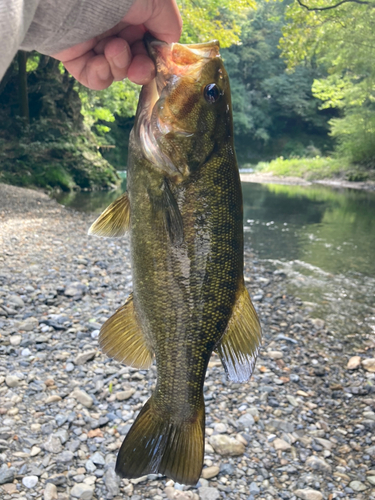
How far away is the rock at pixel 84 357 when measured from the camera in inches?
177

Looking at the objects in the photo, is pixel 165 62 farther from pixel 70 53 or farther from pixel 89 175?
pixel 89 175

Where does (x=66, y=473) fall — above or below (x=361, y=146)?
below

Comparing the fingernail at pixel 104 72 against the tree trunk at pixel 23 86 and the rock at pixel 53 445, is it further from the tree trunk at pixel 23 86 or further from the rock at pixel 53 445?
the tree trunk at pixel 23 86

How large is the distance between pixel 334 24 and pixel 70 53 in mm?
15682

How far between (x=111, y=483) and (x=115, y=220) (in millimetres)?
2164

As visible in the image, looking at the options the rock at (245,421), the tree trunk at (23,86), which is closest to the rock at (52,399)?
the rock at (245,421)

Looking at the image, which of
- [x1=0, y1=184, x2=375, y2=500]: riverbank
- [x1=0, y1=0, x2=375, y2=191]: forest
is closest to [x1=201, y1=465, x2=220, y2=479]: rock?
[x1=0, y1=184, x2=375, y2=500]: riverbank

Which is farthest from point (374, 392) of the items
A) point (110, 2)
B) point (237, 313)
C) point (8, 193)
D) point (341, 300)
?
point (8, 193)

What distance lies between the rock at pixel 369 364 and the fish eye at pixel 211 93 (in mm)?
4530

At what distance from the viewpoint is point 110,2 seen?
154cm

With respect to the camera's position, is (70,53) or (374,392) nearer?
(70,53)

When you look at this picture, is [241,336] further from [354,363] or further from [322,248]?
[322,248]

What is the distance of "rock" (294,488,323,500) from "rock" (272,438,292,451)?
17.8 inches

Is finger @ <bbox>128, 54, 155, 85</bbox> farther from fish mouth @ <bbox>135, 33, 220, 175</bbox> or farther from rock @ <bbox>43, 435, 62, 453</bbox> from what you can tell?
rock @ <bbox>43, 435, 62, 453</bbox>
